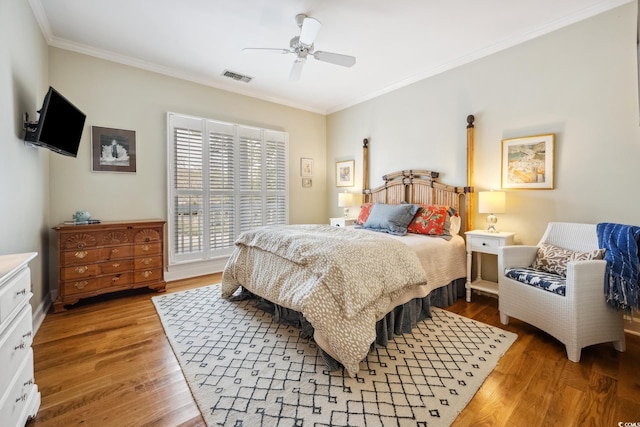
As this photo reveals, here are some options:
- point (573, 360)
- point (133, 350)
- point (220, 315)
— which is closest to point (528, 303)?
point (573, 360)

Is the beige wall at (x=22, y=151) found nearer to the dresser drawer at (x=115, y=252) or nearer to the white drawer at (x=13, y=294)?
the dresser drawer at (x=115, y=252)

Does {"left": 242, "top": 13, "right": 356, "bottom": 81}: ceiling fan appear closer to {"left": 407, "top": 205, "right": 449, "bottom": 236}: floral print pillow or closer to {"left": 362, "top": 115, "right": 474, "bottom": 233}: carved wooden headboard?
{"left": 362, "top": 115, "right": 474, "bottom": 233}: carved wooden headboard

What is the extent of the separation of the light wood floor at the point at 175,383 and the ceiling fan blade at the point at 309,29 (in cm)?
304

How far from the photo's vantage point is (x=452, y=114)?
3.71 m

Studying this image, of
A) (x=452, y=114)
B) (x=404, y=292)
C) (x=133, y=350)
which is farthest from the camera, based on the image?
(x=452, y=114)

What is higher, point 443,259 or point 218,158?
point 218,158

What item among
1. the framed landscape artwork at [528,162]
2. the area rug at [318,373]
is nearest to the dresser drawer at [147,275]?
the area rug at [318,373]

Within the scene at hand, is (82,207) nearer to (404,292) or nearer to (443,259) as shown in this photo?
(404,292)

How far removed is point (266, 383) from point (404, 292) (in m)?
1.30

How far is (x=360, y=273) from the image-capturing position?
2021mm

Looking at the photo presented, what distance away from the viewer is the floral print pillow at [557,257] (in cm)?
231

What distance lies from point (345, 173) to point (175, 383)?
429 centimetres

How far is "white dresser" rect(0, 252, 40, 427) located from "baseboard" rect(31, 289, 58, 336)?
3.94 ft

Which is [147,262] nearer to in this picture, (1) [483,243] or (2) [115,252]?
(2) [115,252]
